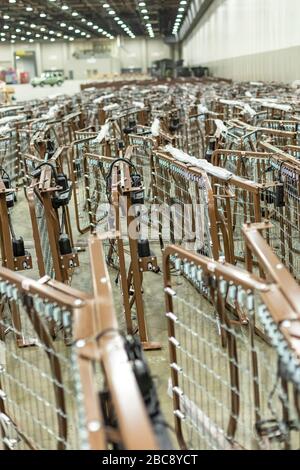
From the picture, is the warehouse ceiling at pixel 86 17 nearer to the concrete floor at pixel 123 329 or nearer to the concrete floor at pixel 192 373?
the concrete floor at pixel 123 329

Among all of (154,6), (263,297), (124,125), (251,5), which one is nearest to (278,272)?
(263,297)

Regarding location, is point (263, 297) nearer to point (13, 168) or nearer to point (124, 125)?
point (13, 168)

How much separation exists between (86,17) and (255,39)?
17.5 meters

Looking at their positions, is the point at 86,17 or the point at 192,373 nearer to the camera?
the point at 192,373

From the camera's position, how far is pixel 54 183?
480 cm

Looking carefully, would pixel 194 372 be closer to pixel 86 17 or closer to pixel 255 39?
pixel 255 39

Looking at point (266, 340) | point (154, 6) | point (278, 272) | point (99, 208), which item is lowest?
point (266, 340)

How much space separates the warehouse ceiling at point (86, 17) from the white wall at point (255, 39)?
3.38 m

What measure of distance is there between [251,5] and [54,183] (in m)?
20.2

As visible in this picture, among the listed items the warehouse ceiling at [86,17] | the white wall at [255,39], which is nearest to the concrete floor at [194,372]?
the white wall at [255,39]

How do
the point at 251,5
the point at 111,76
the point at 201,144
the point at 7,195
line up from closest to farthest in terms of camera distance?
the point at 7,195, the point at 201,144, the point at 251,5, the point at 111,76

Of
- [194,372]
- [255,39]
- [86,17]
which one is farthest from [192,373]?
[86,17]

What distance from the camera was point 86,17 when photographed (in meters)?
37.3

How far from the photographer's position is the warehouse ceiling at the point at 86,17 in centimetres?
3096
